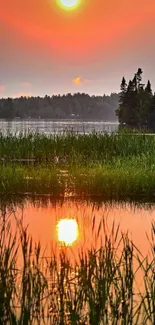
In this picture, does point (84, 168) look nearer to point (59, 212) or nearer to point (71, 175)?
point (71, 175)

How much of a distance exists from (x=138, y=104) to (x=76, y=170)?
2609 inches

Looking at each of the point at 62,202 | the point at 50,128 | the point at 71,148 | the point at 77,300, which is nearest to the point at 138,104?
the point at 50,128

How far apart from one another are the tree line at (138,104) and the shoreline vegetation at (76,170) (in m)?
55.9

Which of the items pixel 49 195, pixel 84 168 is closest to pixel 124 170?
pixel 84 168

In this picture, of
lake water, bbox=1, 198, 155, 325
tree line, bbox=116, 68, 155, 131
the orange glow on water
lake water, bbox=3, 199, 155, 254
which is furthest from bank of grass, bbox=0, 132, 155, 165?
tree line, bbox=116, 68, 155, 131

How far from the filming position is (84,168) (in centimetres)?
1842

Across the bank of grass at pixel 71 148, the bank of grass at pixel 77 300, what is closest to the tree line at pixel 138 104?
the bank of grass at pixel 71 148

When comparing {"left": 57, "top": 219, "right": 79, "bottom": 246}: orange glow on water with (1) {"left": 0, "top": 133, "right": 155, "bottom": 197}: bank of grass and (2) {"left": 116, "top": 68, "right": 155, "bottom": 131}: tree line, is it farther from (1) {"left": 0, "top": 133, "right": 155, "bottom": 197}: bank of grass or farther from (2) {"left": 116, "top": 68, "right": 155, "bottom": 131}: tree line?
(2) {"left": 116, "top": 68, "right": 155, "bottom": 131}: tree line

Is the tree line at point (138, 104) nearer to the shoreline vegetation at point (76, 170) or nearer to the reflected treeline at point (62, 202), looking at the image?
the shoreline vegetation at point (76, 170)

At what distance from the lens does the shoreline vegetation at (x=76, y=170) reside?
16031 millimetres

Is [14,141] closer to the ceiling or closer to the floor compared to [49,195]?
closer to the ceiling

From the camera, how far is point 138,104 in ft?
272

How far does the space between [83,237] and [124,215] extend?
10.8ft

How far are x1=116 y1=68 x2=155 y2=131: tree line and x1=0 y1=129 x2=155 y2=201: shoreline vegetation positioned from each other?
5592cm
